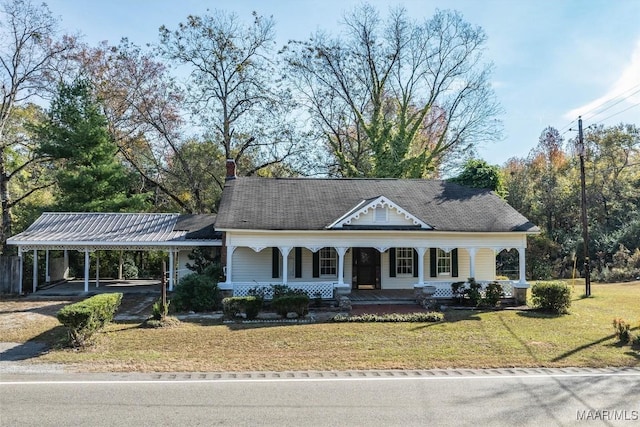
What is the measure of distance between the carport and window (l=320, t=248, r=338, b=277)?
4.96 m

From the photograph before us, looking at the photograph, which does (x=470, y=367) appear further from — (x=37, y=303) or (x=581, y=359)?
(x=37, y=303)

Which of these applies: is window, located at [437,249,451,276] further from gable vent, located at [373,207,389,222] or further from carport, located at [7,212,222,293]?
carport, located at [7,212,222,293]

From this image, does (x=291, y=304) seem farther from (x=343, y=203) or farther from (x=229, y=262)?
(x=343, y=203)

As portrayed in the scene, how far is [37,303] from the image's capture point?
2022cm

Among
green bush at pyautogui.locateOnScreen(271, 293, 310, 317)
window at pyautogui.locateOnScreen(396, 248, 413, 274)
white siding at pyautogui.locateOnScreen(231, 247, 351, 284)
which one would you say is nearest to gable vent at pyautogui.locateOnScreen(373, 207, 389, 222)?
window at pyautogui.locateOnScreen(396, 248, 413, 274)

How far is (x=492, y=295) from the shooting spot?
63.4ft

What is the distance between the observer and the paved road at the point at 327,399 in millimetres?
7887

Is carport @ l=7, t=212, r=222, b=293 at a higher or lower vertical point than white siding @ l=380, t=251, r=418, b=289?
higher

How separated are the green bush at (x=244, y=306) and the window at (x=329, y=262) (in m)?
6.12

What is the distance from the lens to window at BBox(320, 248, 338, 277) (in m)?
22.8

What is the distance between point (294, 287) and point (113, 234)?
9745 millimetres

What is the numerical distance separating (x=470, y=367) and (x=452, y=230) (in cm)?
973

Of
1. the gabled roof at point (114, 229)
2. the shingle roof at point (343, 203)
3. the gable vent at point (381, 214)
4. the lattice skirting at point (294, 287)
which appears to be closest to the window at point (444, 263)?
the shingle roof at point (343, 203)

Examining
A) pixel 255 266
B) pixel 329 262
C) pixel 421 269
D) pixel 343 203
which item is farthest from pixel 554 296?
pixel 255 266
